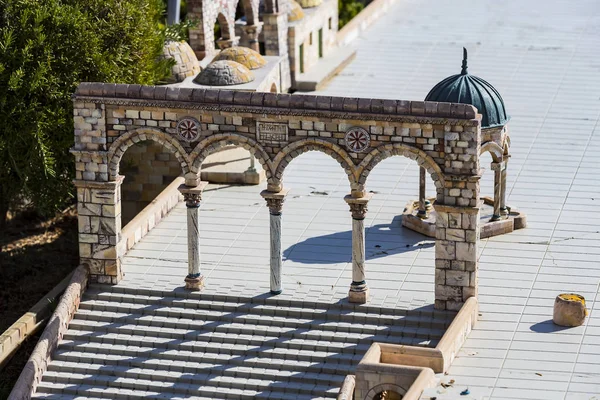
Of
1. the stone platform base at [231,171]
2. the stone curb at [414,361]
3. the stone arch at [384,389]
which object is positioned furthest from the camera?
the stone platform base at [231,171]

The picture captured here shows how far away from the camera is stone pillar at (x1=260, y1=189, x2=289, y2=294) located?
138 ft

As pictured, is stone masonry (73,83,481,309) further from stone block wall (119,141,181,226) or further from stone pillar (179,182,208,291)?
stone block wall (119,141,181,226)

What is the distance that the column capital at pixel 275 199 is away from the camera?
138 ft

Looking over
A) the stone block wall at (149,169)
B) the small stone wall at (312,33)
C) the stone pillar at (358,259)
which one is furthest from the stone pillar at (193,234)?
the small stone wall at (312,33)

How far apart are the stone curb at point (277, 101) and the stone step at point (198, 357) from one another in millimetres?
6347

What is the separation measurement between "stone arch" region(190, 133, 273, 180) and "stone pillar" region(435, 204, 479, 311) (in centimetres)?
467

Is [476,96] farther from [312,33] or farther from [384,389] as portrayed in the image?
[312,33]

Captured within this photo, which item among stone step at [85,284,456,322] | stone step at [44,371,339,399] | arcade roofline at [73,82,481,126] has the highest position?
arcade roofline at [73,82,481,126]

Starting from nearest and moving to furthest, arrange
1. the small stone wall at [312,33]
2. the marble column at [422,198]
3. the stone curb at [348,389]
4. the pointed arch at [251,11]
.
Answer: the stone curb at [348,389]
the marble column at [422,198]
the pointed arch at [251,11]
the small stone wall at [312,33]

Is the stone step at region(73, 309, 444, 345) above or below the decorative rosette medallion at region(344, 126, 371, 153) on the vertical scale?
below

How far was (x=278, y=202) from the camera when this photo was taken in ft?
138

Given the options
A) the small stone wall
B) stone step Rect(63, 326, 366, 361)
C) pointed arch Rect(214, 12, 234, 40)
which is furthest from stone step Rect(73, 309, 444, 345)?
the small stone wall

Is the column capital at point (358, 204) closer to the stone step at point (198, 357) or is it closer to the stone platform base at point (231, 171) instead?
the stone step at point (198, 357)

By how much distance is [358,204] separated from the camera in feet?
136
